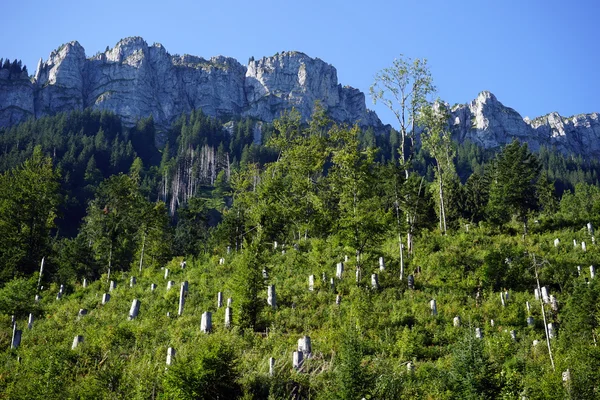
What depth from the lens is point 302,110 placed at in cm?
19688

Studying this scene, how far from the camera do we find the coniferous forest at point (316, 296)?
1474cm

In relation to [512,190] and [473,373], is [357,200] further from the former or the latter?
[512,190]

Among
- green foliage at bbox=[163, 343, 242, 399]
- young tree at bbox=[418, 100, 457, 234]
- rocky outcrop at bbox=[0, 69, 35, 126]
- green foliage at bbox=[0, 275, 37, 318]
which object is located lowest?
green foliage at bbox=[163, 343, 242, 399]

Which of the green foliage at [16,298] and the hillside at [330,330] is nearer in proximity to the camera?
the hillside at [330,330]

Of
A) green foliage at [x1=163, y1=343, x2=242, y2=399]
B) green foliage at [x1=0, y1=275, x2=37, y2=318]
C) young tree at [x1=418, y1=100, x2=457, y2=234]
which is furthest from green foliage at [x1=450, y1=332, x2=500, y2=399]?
young tree at [x1=418, y1=100, x2=457, y2=234]

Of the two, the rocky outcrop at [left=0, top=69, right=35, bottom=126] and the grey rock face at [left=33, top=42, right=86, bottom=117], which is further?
the grey rock face at [left=33, top=42, right=86, bottom=117]

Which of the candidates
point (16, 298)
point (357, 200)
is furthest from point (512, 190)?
point (16, 298)

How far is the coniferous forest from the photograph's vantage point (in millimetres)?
14742

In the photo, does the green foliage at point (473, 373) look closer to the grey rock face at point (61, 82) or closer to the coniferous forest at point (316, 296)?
the coniferous forest at point (316, 296)

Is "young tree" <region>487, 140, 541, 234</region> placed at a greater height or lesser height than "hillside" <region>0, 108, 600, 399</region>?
greater

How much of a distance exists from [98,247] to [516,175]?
36.1 m

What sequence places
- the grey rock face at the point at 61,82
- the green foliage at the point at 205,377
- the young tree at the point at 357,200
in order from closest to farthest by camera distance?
the green foliage at the point at 205,377, the young tree at the point at 357,200, the grey rock face at the point at 61,82

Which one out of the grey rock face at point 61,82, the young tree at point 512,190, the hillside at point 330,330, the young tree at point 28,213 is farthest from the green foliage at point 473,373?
the grey rock face at point 61,82

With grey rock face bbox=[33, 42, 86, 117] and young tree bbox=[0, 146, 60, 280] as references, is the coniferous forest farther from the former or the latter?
grey rock face bbox=[33, 42, 86, 117]
